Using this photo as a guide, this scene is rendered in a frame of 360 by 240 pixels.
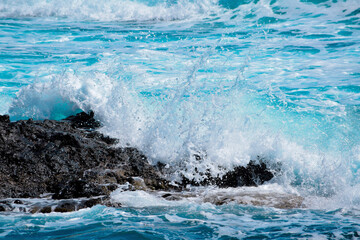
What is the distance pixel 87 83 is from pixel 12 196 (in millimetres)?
2654

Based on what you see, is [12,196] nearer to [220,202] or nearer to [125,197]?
[125,197]

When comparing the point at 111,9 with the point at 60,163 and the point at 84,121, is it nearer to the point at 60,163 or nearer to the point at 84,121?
the point at 84,121

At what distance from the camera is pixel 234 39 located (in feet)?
41.9

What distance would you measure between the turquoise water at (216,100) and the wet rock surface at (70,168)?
199 millimetres

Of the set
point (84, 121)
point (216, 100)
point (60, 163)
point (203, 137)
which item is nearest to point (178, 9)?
point (216, 100)

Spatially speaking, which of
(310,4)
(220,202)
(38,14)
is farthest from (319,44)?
(38,14)

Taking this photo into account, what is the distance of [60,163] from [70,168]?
0.12 m

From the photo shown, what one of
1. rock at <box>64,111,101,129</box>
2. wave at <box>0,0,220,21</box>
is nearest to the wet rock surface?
rock at <box>64,111,101,129</box>

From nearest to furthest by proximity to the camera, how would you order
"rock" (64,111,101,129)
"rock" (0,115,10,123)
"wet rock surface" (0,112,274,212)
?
1. "wet rock surface" (0,112,274,212)
2. "rock" (0,115,10,123)
3. "rock" (64,111,101,129)

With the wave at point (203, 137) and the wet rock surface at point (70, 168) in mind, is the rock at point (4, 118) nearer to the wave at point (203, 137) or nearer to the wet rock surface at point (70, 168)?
the wet rock surface at point (70, 168)

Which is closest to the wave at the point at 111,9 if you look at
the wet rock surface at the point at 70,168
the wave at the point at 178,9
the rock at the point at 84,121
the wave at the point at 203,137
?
the wave at the point at 178,9

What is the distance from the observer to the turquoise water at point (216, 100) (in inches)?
138

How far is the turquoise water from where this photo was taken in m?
3.50

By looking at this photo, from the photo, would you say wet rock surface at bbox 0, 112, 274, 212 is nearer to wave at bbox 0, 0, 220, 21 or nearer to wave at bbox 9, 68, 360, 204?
wave at bbox 9, 68, 360, 204
